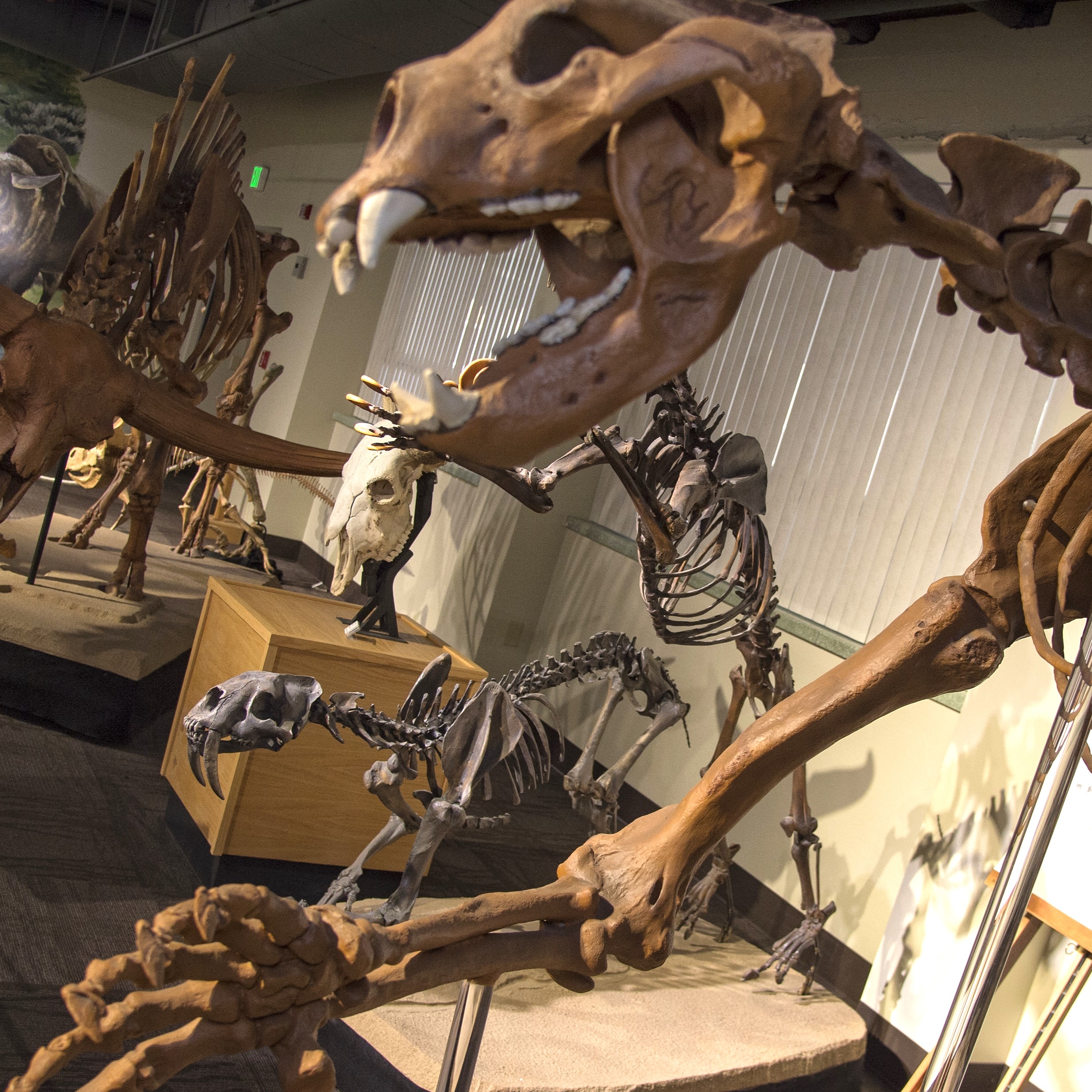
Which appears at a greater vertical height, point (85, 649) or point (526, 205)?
point (526, 205)

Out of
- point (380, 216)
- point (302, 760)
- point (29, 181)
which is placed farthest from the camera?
point (29, 181)

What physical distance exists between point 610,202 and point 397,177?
165 millimetres

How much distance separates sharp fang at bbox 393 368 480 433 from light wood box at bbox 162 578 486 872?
2.41 meters

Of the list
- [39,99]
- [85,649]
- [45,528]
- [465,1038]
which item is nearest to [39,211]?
[45,528]

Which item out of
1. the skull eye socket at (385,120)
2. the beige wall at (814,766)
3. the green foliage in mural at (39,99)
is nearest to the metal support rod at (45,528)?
the beige wall at (814,766)

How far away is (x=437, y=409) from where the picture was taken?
673mm

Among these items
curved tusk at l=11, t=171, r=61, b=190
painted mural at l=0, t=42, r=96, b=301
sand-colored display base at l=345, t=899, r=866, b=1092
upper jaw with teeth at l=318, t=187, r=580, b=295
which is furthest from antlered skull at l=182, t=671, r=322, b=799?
curved tusk at l=11, t=171, r=61, b=190

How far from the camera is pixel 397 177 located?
2.18ft

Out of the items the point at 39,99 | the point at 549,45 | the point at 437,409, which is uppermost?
the point at 39,99

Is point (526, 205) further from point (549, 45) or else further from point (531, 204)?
point (549, 45)

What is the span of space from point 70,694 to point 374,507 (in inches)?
55.8

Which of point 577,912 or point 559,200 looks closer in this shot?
point 559,200

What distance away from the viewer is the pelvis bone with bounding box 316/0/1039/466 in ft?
2.23

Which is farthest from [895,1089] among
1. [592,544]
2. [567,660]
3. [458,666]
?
[592,544]
